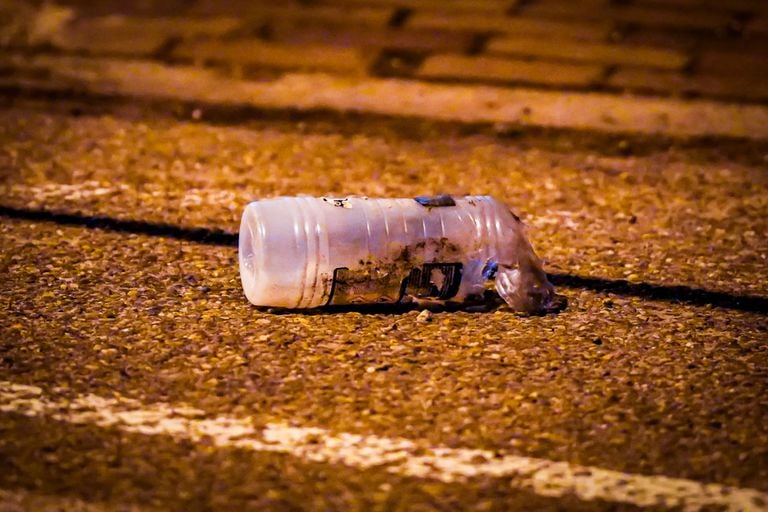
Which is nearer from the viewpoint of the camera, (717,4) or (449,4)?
(449,4)

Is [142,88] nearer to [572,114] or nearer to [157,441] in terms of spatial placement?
[572,114]

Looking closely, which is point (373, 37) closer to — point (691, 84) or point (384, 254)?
point (691, 84)

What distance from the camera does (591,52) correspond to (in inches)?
342

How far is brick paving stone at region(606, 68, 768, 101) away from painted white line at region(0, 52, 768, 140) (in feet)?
0.65

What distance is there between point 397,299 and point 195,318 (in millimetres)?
779

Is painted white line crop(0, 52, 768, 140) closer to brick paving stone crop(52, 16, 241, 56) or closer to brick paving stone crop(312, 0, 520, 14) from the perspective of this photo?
brick paving stone crop(52, 16, 241, 56)

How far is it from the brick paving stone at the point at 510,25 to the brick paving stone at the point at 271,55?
3.12 feet

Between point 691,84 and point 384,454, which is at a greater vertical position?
point 691,84

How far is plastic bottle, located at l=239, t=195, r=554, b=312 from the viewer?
4188 mm

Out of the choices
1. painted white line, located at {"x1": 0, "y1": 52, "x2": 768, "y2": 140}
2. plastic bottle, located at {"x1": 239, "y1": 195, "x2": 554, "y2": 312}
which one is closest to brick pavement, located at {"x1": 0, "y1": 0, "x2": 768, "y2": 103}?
painted white line, located at {"x1": 0, "y1": 52, "x2": 768, "y2": 140}

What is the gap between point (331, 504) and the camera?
2988 mm

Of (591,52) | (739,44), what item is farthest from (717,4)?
(591,52)

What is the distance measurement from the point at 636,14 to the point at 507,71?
6.85ft

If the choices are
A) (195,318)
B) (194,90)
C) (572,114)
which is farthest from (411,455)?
(194,90)
